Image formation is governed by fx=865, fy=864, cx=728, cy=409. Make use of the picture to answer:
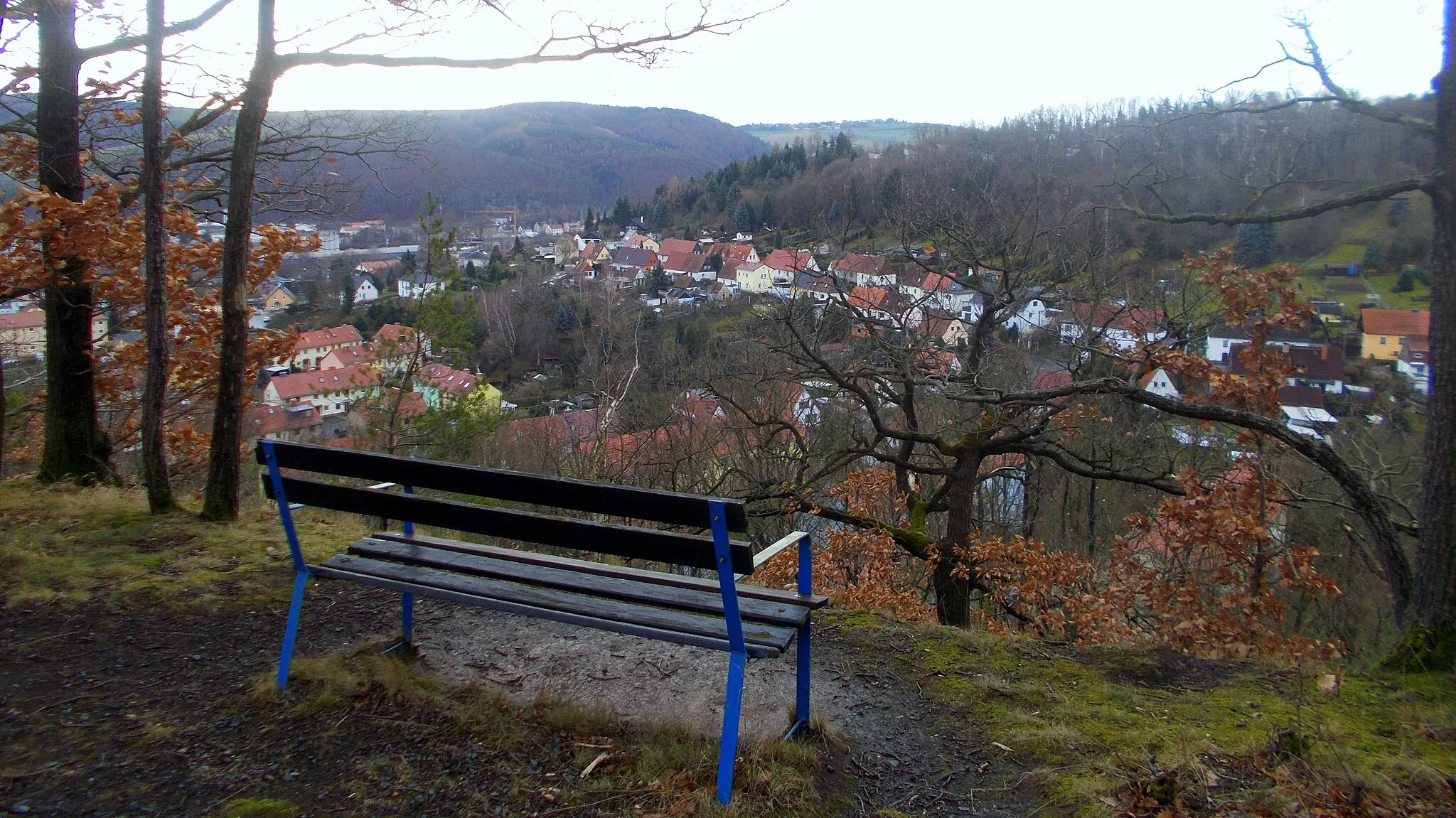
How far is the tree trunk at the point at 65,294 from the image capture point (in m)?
6.43

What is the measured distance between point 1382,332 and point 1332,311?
4.00 ft

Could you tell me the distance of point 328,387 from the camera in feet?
47.1

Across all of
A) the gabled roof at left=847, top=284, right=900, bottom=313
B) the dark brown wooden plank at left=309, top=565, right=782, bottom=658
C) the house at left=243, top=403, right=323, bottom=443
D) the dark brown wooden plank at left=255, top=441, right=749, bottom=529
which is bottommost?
the house at left=243, top=403, right=323, bottom=443

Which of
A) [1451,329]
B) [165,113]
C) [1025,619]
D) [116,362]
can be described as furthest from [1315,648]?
[116,362]

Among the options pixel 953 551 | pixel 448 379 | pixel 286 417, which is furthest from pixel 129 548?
pixel 286 417

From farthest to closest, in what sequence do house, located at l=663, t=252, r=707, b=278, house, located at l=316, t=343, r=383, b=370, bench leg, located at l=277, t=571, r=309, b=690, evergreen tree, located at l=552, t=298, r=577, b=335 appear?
house, located at l=663, t=252, r=707, b=278
evergreen tree, located at l=552, t=298, r=577, b=335
house, located at l=316, t=343, r=383, b=370
bench leg, located at l=277, t=571, r=309, b=690

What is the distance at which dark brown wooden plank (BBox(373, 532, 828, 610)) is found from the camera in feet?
10.4

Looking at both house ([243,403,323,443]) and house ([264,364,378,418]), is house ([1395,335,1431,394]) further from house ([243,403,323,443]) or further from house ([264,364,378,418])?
house ([243,403,323,443])

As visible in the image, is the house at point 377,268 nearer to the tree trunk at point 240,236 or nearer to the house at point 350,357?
the house at point 350,357

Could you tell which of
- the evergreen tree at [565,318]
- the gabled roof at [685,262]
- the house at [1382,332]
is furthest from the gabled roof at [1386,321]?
the gabled roof at [685,262]

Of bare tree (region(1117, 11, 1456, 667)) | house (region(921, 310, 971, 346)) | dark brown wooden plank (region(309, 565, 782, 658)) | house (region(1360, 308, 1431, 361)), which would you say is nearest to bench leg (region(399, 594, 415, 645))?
dark brown wooden plank (region(309, 565, 782, 658))

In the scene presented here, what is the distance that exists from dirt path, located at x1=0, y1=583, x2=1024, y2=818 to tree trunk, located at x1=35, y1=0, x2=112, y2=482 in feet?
11.1

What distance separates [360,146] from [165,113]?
4.81ft

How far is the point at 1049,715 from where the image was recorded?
11.5 ft
